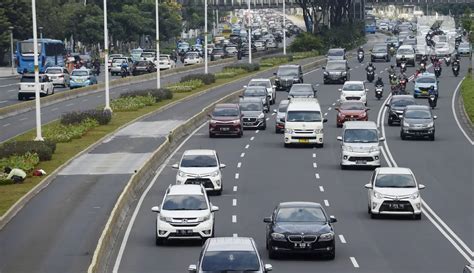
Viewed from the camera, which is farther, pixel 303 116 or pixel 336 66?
pixel 336 66

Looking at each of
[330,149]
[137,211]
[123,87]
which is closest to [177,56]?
[123,87]

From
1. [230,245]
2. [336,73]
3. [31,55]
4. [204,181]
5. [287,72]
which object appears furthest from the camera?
[31,55]

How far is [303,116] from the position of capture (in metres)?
61.6

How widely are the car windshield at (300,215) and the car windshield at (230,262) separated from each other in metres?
7.38

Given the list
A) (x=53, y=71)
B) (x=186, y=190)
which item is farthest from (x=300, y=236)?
(x=53, y=71)

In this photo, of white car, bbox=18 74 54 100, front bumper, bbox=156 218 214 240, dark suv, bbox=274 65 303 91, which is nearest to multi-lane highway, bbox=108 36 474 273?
front bumper, bbox=156 218 214 240

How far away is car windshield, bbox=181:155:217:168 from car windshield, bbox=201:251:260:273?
772 inches

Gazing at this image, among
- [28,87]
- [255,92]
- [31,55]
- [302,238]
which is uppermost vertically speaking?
[31,55]

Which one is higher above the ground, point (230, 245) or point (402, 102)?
point (402, 102)

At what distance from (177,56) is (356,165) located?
Result: 369 ft

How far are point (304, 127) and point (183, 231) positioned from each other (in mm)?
26463

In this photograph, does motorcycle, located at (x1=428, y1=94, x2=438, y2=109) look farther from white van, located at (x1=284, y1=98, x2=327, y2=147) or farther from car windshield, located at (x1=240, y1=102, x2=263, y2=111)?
white van, located at (x1=284, y1=98, x2=327, y2=147)

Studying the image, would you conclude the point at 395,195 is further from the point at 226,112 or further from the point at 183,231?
the point at 226,112

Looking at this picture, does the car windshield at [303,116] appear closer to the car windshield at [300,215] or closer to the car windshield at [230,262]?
the car windshield at [300,215]
